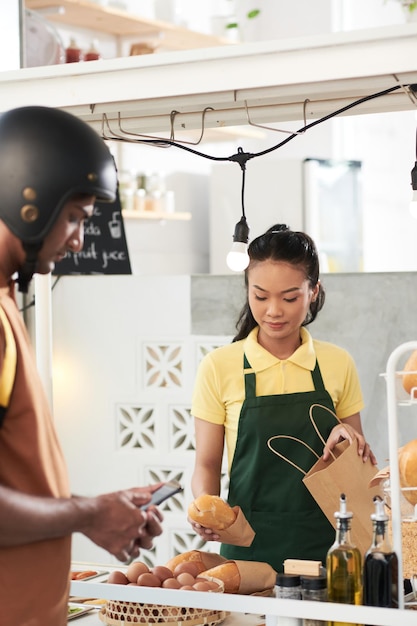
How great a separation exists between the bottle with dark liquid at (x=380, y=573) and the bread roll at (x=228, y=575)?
0.35m

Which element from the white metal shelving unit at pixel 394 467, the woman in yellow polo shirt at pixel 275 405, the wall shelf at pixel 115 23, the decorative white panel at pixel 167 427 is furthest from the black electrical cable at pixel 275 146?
the wall shelf at pixel 115 23

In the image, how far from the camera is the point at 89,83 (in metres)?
1.82

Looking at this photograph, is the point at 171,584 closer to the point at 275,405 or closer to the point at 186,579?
the point at 186,579

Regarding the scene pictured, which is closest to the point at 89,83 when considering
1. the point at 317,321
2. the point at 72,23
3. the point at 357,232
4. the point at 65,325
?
the point at 317,321

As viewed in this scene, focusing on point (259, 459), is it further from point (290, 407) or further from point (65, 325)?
point (65, 325)

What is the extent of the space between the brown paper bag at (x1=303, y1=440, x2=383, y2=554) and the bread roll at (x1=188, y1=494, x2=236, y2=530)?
0.59ft

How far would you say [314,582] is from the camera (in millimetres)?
1628

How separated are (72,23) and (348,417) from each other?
3.39 metres

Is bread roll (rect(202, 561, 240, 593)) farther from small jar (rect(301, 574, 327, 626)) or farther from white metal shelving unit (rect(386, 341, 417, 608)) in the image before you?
white metal shelving unit (rect(386, 341, 417, 608))

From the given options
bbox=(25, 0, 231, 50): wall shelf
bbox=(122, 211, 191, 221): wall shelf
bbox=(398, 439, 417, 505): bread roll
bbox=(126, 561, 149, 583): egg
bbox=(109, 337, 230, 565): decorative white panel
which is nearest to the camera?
bbox=(398, 439, 417, 505): bread roll


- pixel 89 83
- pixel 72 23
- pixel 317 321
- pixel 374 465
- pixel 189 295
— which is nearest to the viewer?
pixel 89 83

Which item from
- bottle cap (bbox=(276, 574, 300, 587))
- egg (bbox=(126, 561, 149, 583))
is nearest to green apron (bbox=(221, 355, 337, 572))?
egg (bbox=(126, 561, 149, 583))

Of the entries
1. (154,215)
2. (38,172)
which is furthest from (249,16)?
(38,172)

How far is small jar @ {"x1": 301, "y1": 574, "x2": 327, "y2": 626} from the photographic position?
63.9 inches
